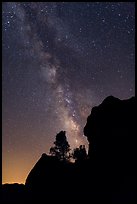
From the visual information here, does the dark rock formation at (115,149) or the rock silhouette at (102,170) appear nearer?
the dark rock formation at (115,149)

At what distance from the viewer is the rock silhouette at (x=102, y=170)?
20.3 metres

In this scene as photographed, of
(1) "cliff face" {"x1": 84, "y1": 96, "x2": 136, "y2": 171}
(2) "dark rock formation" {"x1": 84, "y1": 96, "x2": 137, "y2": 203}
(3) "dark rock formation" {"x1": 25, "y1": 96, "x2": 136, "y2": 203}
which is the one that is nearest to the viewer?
(2) "dark rock formation" {"x1": 84, "y1": 96, "x2": 137, "y2": 203}

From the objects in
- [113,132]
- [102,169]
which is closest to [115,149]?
[113,132]

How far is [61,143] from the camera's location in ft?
135

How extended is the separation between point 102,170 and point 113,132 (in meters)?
3.20

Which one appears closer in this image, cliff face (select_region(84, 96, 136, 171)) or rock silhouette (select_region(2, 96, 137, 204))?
rock silhouette (select_region(2, 96, 137, 204))

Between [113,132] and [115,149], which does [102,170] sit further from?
[113,132]

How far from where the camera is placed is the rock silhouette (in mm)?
20328

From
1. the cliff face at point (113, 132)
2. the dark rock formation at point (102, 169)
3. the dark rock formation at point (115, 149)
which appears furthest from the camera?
the cliff face at point (113, 132)

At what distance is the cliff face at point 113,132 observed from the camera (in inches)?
865

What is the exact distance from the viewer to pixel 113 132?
2355cm

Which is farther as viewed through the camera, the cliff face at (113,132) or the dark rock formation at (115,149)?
the cliff face at (113,132)

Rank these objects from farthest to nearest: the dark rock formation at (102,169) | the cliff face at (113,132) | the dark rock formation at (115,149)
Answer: the cliff face at (113,132), the dark rock formation at (102,169), the dark rock formation at (115,149)

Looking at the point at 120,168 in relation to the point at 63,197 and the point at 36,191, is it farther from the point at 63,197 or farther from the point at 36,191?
the point at 36,191
